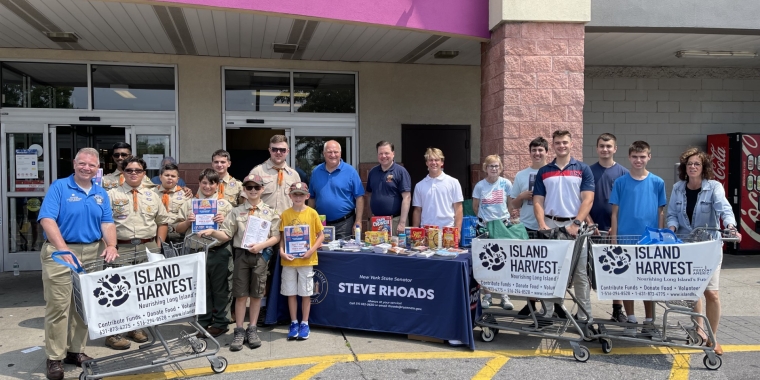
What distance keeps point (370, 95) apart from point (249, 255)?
489 cm

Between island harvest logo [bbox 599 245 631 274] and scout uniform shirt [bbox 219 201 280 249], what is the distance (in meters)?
3.10

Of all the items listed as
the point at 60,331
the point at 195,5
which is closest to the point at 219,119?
the point at 195,5

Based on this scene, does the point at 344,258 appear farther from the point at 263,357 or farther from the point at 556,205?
the point at 556,205

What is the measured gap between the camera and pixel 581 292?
16.6ft

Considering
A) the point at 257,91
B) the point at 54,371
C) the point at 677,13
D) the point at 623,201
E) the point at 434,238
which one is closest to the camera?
the point at 54,371

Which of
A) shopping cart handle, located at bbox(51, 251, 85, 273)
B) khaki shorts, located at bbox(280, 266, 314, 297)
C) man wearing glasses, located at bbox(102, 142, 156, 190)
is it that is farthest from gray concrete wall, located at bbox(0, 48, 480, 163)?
shopping cart handle, located at bbox(51, 251, 85, 273)

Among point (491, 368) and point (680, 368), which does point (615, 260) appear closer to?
point (680, 368)

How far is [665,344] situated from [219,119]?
7.21 metres

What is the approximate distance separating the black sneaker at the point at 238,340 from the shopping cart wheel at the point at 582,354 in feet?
10.2

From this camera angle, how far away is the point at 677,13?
286 inches

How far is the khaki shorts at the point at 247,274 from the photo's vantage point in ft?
16.9

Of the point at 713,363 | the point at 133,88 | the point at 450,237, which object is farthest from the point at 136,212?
the point at 713,363

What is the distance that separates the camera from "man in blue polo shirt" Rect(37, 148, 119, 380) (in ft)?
14.4

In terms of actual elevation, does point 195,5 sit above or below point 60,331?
above
